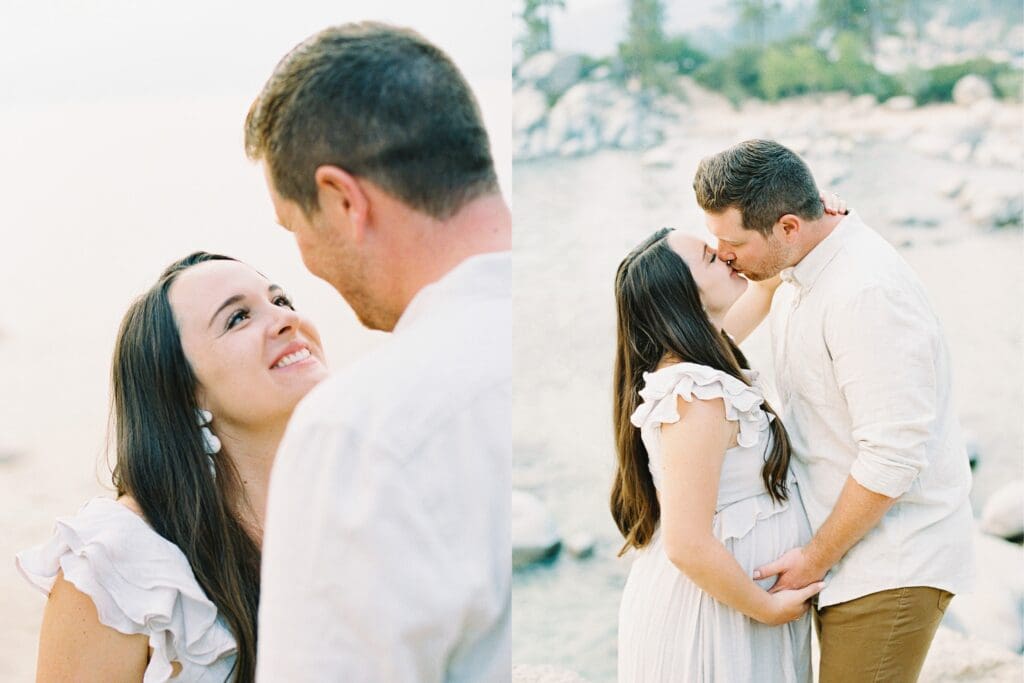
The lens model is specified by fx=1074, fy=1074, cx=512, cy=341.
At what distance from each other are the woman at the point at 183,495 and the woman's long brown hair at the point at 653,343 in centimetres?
49

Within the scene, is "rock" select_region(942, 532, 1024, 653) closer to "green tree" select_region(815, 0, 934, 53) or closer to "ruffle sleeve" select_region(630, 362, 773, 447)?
"ruffle sleeve" select_region(630, 362, 773, 447)

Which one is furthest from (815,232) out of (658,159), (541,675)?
(658,159)

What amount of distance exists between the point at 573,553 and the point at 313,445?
3408 mm

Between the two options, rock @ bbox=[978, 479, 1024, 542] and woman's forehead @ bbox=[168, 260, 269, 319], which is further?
rock @ bbox=[978, 479, 1024, 542]

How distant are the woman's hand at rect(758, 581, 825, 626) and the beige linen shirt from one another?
49 millimetres

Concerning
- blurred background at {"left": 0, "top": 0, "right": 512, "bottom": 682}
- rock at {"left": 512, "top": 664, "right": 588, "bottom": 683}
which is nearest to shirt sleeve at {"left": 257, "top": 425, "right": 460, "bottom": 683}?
blurred background at {"left": 0, "top": 0, "right": 512, "bottom": 682}

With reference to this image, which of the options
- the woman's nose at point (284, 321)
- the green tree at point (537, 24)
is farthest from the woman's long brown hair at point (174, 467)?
the green tree at point (537, 24)

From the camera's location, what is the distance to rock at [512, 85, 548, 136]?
15.1 ft

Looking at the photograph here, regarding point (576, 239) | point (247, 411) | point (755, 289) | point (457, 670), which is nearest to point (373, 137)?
point (457, 670)

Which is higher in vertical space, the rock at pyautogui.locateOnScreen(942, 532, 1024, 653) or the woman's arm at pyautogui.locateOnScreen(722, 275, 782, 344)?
the woman's arm at pyautogui.locateOnScreen(722, 275, 782, 344)

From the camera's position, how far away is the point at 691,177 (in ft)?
15.7

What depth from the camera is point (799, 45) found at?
519 cm

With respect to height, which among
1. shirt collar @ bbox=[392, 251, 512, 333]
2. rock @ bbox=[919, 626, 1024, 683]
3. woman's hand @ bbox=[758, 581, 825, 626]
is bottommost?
rock @ bbox=[919, 626, 1024, 683]

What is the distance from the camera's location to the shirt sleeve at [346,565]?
733 mm
